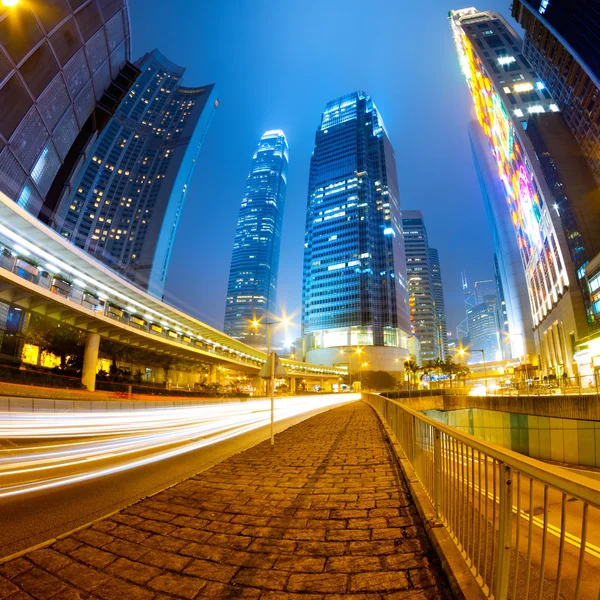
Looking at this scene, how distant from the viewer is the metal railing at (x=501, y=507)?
167 centimetres

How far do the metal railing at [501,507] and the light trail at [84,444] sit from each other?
6.59 meters

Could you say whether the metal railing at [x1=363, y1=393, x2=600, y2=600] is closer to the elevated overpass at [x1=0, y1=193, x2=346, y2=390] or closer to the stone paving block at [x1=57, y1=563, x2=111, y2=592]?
the stone paving block at [x1=57, y1=563, x2=111, y2=592]

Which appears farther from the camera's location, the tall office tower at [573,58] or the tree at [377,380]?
the tree at [377,380]

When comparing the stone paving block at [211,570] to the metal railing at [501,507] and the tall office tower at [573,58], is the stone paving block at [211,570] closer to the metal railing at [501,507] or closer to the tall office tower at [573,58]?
the metal railing at [501,507]

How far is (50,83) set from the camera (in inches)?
1321

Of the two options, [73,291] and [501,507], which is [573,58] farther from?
[73,291]

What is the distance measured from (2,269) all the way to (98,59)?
38795mm

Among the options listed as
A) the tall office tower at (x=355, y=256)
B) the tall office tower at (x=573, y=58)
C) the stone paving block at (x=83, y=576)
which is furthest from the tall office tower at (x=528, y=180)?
the stone paving block at (x=83, y=576)

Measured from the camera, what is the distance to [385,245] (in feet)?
422

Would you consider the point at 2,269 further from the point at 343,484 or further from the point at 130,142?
the point at 130,142

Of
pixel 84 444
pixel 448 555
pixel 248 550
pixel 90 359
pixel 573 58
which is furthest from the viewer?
pixel 573 58

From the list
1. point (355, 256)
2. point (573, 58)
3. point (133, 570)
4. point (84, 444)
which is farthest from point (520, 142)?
point (133, 570)

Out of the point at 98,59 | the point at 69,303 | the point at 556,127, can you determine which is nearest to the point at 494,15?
the point at 556,127

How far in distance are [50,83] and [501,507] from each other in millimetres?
47975
